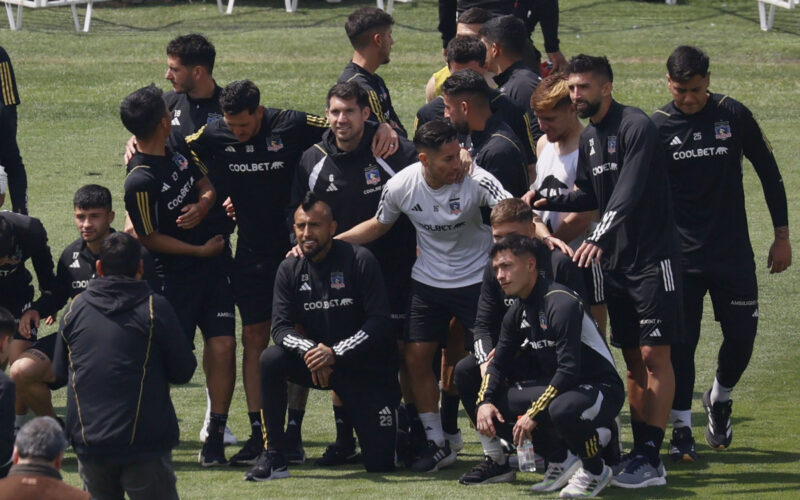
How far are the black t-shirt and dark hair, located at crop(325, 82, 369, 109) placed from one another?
173 cm

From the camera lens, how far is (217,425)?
827 cm

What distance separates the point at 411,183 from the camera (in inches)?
321

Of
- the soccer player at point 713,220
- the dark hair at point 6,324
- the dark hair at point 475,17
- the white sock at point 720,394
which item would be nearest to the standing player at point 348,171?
the soccer player at point 713,220

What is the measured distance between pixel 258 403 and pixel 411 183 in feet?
5.41

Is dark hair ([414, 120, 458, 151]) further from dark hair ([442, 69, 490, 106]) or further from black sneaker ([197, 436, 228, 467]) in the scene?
black sneaker ([197, 436, 228, 467])

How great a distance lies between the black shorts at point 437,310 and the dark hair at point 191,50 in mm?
2174

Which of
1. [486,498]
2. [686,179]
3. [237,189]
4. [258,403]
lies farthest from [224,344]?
[686,179]

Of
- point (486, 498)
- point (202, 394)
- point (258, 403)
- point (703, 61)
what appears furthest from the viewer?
point (202, 394)

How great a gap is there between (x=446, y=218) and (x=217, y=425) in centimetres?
182

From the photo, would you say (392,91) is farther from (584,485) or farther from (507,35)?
(584,485)

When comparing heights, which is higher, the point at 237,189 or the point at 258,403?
the point at 237,189

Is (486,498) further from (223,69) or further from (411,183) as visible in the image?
(223,69)

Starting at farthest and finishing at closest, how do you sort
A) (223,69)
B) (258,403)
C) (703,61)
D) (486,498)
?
1. (223,69)
2. (258,403)
3. (703,61)
4. (486,498)

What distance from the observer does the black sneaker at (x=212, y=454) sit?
8.12 metres
